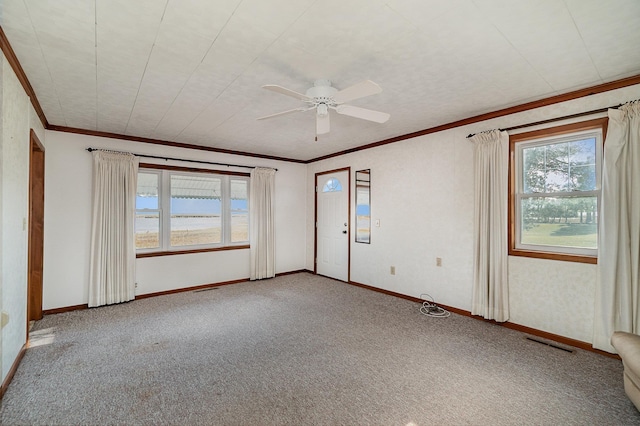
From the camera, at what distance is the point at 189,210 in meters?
5.14

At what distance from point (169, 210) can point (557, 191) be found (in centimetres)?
541

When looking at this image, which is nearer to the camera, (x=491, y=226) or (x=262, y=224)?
(x=491, y=226)

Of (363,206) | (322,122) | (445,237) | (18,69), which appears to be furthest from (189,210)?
(445,237)

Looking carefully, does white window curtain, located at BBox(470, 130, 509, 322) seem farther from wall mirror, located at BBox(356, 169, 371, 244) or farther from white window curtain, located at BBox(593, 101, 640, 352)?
wall mirror, located at BBox(356, 169, 371, 244)

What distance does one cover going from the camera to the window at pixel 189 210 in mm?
4750

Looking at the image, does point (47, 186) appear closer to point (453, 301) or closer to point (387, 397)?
point (387, 397)

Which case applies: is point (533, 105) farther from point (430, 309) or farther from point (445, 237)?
point (430, 309)

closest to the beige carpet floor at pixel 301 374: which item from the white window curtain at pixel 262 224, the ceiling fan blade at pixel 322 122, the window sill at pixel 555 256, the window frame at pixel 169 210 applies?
the window sill at pixel 555 256

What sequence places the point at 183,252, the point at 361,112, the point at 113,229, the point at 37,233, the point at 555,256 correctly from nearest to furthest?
the point at 361,112 < the point at 555,256 < the point at 37,233 < the point at 113,229 < the point at 183,252

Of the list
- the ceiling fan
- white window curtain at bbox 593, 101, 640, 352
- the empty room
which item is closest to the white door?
the empty room

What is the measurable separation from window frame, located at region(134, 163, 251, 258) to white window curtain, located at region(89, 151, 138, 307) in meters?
0.27

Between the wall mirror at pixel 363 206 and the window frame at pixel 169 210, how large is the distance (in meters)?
2.30

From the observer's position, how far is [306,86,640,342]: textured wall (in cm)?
300

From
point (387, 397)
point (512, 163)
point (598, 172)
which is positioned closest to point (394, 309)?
point (387, 397)
